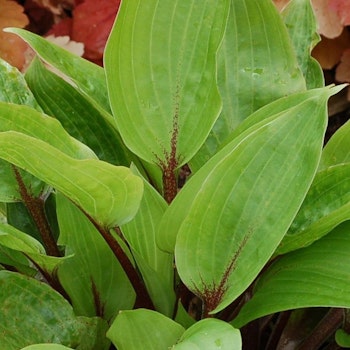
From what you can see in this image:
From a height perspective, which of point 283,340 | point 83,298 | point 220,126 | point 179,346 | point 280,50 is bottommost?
point 283,340

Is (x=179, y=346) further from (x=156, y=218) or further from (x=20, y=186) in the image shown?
(x=20, y=186)

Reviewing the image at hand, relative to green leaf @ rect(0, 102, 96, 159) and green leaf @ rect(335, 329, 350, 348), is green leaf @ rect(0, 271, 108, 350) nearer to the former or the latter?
green leaf @ rect(0, 102, 96, 159)

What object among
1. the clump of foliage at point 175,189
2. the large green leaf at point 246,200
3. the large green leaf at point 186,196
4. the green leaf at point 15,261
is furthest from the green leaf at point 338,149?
the green leaf at point 15,261

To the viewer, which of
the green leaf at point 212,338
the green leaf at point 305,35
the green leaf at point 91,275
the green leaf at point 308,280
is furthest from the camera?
the green leaf at point 305,35

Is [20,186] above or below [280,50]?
below

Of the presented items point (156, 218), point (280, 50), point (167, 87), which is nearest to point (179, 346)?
point (156, 218)

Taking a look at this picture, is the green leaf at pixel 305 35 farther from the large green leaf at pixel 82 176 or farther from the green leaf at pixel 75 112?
the large green leaf at pixel 82 176
